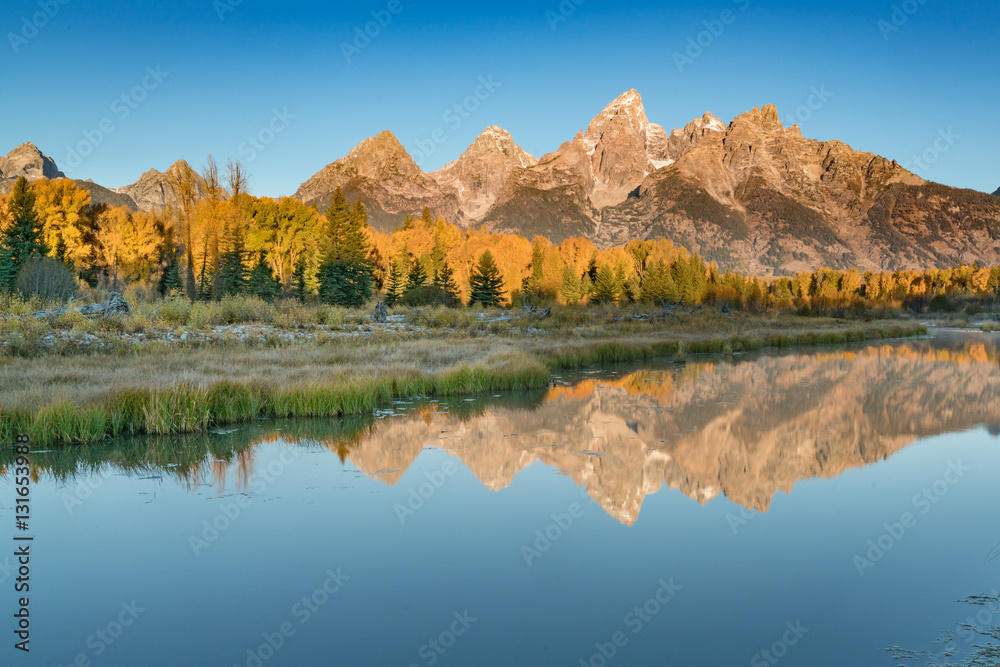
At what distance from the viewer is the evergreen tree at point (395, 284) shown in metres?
58.2

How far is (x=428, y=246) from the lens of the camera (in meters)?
70.4

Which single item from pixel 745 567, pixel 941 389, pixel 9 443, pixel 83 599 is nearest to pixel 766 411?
pixel 941 389

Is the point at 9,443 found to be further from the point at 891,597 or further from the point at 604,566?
the point at 891,597

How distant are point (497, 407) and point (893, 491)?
957 cm
